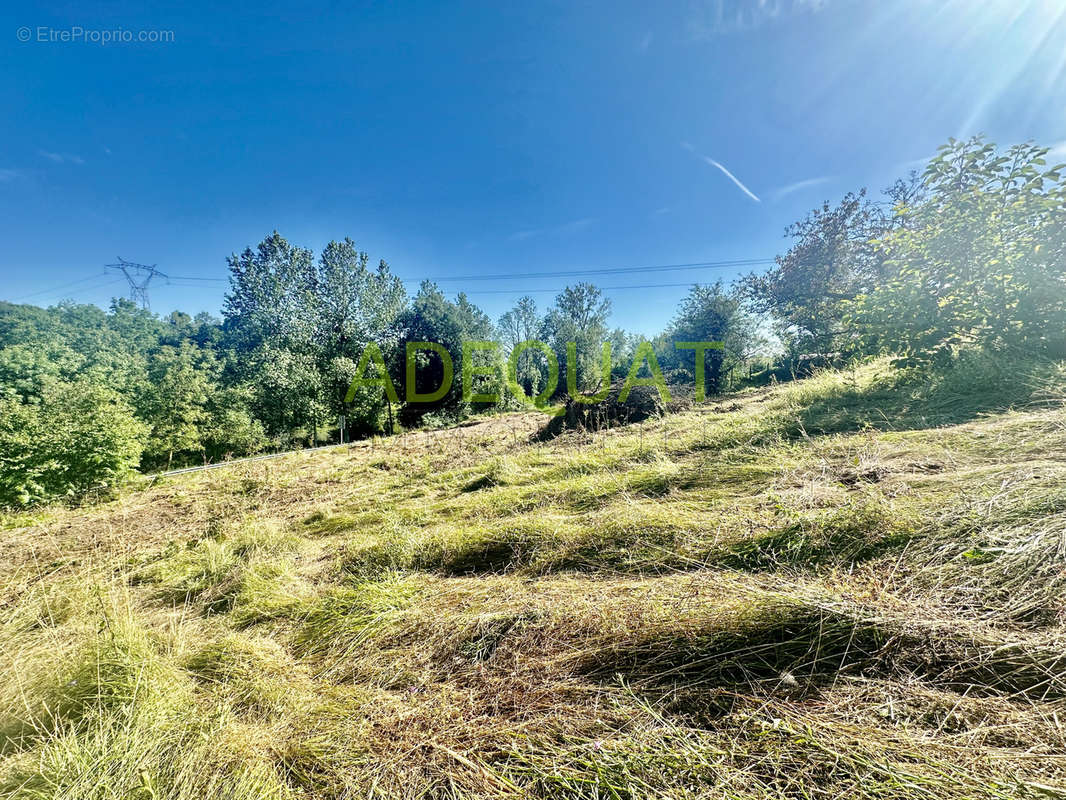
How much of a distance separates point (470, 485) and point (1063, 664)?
4.80 meters

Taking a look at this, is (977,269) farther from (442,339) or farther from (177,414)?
(177,414)

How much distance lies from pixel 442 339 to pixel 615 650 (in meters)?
19.6

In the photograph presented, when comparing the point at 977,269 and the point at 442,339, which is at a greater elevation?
the point at 442,339

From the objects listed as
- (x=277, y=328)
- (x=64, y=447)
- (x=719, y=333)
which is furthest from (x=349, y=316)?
(x=719, y=333)

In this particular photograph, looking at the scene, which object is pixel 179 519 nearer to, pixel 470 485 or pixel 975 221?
pixel 470 485

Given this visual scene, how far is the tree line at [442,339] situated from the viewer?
4609 mm

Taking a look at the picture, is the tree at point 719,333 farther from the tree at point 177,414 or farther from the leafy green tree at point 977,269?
the tree at point 177,414

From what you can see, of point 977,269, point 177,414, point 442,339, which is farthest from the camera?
point 442,339

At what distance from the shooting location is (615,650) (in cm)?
160

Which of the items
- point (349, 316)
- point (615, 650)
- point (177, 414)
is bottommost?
point (615, 650)

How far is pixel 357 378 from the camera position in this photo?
16344 mm

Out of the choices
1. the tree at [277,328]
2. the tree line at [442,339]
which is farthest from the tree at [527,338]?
the tree at [277,328]

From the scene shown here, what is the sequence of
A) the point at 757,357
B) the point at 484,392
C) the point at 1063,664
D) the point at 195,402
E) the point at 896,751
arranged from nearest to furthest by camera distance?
the point at 896,751 < the point at 1063,664 < the point at 195,402 < the point at 757,357 < the point at 484,392

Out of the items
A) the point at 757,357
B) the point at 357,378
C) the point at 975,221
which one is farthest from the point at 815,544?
the point at 757,357
